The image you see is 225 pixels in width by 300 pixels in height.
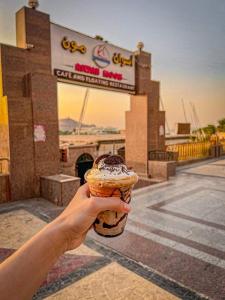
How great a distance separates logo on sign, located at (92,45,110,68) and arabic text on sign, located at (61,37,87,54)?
53 centimetres

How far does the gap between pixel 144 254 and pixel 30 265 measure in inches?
128

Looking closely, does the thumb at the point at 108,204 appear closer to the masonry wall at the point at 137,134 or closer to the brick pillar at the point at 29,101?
the brick pillar at the point at 29,101

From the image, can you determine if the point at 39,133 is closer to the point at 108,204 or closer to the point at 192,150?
the point at 108,204

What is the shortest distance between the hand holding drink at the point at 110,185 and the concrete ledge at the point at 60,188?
4.96m

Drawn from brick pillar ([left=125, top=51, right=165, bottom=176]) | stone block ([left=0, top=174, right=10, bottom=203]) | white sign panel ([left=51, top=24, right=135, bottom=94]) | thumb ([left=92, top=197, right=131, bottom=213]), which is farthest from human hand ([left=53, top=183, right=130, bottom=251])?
brick pillar ([left=125, top=51, right=165, bottom=176])

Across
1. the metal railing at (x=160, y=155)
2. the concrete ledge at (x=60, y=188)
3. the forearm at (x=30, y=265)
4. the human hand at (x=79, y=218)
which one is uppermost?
the human hand at (x=79, y=218)

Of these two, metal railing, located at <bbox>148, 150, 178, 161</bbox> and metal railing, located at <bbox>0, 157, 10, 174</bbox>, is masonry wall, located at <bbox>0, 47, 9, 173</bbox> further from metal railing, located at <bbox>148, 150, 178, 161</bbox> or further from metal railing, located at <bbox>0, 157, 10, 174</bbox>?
metal railing, located at <bbox>148, 150, 178, 161</bbox>

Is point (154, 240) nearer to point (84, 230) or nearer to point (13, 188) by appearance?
point (84, 230)

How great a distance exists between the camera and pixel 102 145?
16.8 meters

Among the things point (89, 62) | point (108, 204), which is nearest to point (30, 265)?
point (108, 204)

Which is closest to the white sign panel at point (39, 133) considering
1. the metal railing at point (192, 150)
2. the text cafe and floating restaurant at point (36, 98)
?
the text cafe and floating restaurant at point (36, 98)

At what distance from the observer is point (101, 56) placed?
930cm

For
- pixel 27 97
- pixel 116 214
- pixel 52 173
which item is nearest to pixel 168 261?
pixel 116 214

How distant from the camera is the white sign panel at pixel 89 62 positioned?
7827 mm
